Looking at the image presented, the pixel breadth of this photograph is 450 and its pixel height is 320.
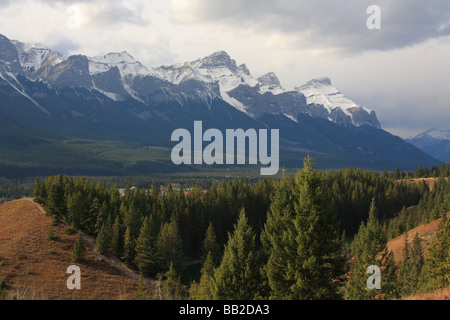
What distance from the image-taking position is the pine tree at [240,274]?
98.3 ft

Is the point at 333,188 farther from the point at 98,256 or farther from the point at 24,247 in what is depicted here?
the point at 24,247

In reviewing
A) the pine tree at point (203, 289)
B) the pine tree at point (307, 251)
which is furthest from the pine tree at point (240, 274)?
the pine tree at point (307, 251)

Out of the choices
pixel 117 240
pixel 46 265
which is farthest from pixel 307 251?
pixel 117 240

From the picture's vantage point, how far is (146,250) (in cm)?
6538

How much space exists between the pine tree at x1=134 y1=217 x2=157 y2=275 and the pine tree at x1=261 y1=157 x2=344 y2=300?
40.8 m

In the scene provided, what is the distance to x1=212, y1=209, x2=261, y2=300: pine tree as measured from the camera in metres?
30.0

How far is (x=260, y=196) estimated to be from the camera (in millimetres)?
99812

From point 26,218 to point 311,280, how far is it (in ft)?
220

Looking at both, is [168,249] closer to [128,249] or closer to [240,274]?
[128,249]

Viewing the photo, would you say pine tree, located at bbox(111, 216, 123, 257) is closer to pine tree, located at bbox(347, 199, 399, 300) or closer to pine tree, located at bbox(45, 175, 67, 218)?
pine tree, located at bbox(45, 175, 67, 218)

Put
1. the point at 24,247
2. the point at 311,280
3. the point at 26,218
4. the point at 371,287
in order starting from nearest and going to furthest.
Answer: the point at 311,280 < the point at 371,287 < the point at 24,247 < the point at 26,218

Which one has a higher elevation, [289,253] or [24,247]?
[289,253]

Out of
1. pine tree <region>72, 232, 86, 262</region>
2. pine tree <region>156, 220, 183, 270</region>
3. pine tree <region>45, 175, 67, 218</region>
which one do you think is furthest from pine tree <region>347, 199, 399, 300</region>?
pine tree <region>45, 175, 67, 218</region>
